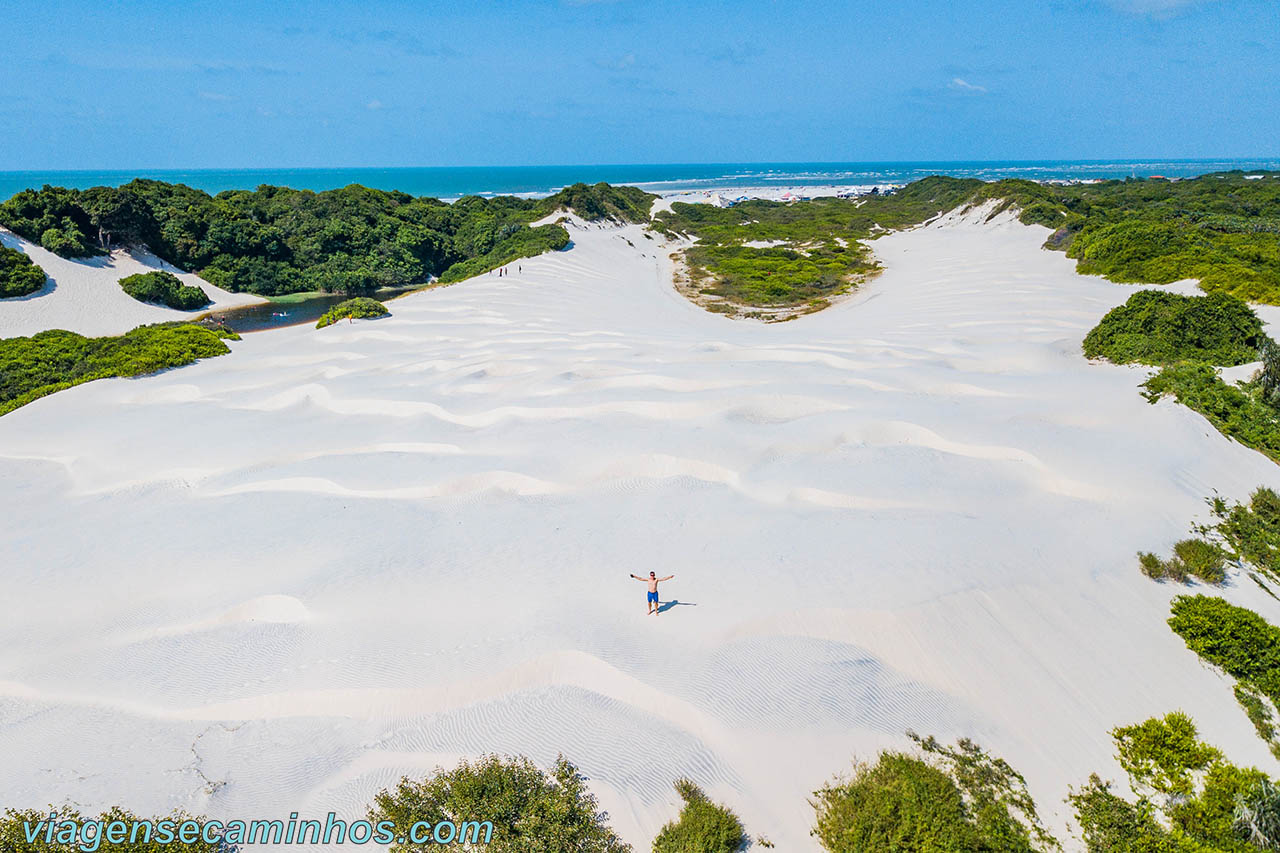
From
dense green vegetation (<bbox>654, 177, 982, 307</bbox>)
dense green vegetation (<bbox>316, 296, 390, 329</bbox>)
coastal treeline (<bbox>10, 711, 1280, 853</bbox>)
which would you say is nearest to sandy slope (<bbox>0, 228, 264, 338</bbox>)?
dense green vegetation (<bbox>316, 296, 390, 329</bbox>)

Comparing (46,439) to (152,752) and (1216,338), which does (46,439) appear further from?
(1216,338)

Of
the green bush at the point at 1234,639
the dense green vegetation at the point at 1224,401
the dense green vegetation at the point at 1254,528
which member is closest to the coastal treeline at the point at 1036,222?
the dense green vegetation at the point at 1224,401

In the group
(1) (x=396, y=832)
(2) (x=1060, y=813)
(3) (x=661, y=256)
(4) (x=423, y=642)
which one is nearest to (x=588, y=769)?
(1) (x=396, y=832)

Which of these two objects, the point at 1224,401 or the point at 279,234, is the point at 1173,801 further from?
the point at 279,234

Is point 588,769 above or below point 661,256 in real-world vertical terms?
below

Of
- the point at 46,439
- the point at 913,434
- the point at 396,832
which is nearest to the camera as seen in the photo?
the point at 396,832

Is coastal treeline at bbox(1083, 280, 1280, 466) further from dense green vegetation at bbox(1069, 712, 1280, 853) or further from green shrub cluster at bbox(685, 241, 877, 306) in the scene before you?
green shrub cluster at bbox(685, 241, 877, 306)

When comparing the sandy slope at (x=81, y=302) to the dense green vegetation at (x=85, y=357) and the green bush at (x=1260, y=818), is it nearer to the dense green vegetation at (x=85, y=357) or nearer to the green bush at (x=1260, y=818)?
the dense green vegetation at (x=85, y=357)
